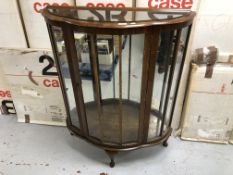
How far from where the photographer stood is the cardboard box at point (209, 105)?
121 centimetres

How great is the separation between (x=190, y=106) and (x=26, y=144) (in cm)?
109

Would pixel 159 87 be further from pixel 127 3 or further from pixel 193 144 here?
pixel 193 144

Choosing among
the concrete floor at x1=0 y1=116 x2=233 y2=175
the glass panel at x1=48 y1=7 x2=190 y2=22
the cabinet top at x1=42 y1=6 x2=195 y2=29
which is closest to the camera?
the cabinet top at x1=42 y1=6 x2=195 y2=29

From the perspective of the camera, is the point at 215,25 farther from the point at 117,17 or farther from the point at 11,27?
the point at 11,27

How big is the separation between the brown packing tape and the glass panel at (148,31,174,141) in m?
0.28

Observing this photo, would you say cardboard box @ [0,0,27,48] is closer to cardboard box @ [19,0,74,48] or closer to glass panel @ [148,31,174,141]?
cardboard box @ [19,0,74,48]

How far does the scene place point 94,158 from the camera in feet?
4.48

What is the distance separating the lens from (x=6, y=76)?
1.46m

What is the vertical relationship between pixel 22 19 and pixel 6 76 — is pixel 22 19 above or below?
above

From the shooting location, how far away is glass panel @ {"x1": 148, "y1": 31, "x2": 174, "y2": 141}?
3.10 feet

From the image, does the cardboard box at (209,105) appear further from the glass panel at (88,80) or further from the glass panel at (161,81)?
the glass panel at (88,80)

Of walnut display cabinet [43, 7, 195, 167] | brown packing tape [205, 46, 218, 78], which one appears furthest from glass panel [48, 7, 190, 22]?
brown packing tape [205, 46, 218, 78]

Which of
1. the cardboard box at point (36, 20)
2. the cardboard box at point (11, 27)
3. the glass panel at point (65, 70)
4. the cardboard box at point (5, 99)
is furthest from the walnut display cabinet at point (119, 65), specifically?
the cardboard box at point (5, 99)

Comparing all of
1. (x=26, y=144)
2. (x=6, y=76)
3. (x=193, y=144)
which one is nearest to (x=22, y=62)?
(x=6, y=76)
